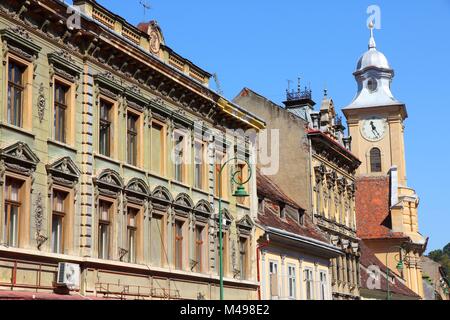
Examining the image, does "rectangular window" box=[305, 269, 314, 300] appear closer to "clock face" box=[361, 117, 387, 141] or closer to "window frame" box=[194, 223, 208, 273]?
"window frame" box=[194, 223, 208, 273]

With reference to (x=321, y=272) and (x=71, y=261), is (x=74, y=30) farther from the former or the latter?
(x=321, y=272)

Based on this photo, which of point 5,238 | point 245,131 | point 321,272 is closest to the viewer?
point 5,238

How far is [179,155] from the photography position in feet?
98.8

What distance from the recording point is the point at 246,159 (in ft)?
118

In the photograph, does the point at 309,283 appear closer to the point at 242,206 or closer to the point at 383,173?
the point at 242,206

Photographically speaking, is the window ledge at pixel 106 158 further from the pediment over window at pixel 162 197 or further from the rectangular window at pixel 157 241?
the rectangular window at pixel 157 241

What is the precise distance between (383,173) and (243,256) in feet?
183

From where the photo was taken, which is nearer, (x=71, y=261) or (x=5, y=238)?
(x=5, y=238)

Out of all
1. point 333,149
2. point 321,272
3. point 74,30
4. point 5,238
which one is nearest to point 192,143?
point 74,30

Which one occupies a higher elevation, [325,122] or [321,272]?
[325,122]

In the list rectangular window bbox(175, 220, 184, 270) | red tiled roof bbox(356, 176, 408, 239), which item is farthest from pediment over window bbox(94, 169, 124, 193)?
red tiled roof bbox(356, 176, 408, 239)

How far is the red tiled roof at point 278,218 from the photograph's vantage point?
38.7 meters
